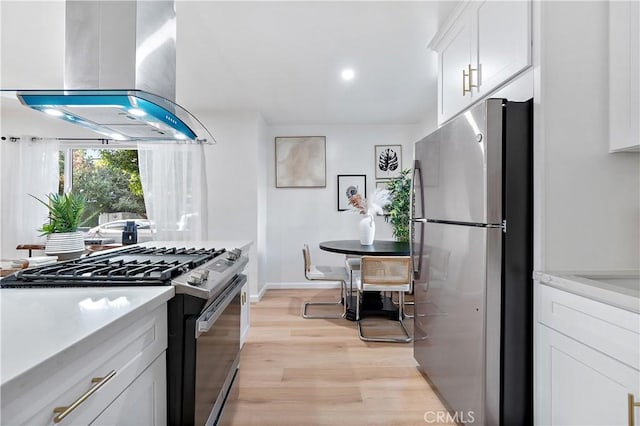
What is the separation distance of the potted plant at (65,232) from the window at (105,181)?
230cm

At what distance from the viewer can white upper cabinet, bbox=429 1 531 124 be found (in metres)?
1.43

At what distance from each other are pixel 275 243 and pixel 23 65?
3.31 metres

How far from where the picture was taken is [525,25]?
4.51 feet

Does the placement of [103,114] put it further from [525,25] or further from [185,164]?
[185,164]

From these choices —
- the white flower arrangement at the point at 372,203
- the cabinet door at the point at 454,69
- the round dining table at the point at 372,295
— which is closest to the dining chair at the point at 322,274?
the round dining table at the point at 372,295

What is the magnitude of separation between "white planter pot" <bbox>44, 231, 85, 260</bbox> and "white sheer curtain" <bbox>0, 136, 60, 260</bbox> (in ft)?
8.77

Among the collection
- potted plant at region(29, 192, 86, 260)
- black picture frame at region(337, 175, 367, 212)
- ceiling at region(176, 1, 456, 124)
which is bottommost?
potted plant at region(29, 192, 86, 260)

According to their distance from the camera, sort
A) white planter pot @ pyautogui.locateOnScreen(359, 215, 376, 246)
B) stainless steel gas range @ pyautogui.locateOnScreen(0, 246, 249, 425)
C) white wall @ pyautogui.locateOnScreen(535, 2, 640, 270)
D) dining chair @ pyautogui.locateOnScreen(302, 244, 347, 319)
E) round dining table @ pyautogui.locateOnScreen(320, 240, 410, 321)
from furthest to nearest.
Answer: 1. white planter pot @ pyautogui.locateOnScreen(359, 215, 376, 246)
2. dining chair @ pyautogui.locateOnScreen(302, 244, 347, 319)
3. round dining table @ pyautogui.locateOnScreen(320, 240, 410, 321)
4. white wall @ pyautogui.locateOnScreen(535, 2, 640, 270)
5. stainless steel gas range @ pyautogui.locateOnScreen(0, 246, 249, 425)

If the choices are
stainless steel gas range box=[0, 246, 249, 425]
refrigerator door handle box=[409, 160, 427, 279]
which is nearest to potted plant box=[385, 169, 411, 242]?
refrigerator door handle box=[409, 160, 427, 279]

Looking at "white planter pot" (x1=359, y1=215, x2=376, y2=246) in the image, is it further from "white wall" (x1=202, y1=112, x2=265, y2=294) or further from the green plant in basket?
the green plant in basket

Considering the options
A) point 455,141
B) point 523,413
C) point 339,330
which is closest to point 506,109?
point 455,141

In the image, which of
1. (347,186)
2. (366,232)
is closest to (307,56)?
(366,232)

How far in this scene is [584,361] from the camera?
112cm

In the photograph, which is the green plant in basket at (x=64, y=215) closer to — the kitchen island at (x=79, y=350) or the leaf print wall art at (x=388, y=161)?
the kitchen island at (x=79, y=350)
